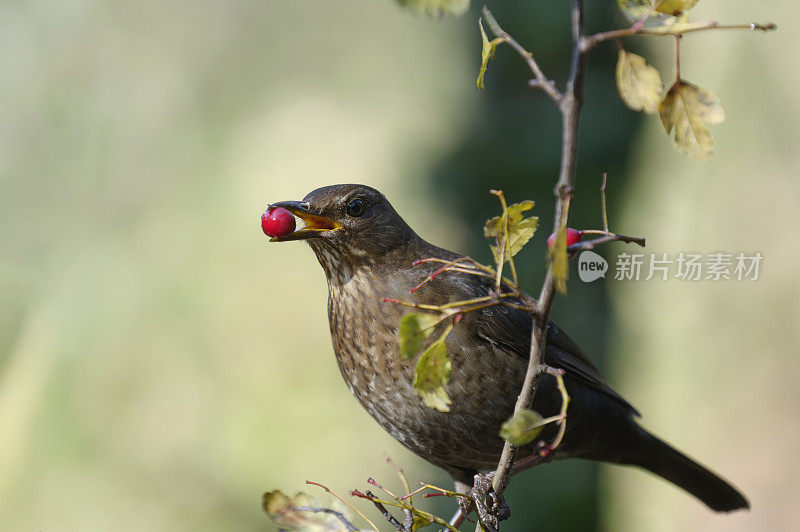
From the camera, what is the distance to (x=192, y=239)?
6137mm

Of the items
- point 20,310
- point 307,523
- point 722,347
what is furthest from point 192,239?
point 307,523

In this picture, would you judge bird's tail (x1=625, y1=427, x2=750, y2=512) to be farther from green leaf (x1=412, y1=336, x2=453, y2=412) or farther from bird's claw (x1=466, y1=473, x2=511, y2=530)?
green leaf (x1=412, y1=336, x2=453, y2=412)

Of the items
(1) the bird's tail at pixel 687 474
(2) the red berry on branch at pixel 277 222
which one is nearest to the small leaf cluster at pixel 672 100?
(2) the red berry on branch at pixel 277 222

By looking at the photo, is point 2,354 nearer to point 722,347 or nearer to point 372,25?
point 372,25

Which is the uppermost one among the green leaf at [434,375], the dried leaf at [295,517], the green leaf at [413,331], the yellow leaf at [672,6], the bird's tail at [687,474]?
the yellow leaf at [672,6]

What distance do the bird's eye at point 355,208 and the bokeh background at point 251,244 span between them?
293cm

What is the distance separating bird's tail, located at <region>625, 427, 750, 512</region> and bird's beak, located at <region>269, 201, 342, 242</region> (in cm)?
161

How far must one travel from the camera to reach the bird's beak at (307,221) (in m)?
2.36

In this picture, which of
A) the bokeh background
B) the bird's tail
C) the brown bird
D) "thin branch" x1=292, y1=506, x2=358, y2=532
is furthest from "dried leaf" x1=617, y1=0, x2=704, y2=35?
the bokeh background

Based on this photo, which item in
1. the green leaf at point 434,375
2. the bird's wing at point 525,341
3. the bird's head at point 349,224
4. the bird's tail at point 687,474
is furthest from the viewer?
the bird's tail at point 687,474

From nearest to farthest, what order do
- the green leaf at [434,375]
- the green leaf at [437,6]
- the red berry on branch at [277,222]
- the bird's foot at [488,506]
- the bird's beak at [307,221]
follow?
the green leaf at [437,6], the green leaf at [434,375], the bird's foot at [488,506], the red berry on branch at [277,222], the bird's beak at [307,221]

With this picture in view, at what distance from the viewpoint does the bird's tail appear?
3.24 meters

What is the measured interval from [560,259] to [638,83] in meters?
0.35

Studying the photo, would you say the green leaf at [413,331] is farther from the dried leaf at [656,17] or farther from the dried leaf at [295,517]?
the dried leaf at [656,17]
